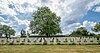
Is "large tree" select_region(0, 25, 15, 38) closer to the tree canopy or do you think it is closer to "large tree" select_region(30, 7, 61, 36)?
the tree canopy

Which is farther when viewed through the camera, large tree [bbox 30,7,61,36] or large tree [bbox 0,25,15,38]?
large tree [bbox 0,25,15,38]

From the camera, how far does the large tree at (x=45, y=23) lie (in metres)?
53.2

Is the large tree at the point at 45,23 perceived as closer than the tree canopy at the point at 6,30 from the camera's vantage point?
Yes

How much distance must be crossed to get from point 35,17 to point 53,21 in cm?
608

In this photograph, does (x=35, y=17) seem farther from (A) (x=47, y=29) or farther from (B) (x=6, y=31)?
(B) (x=6, y=31)

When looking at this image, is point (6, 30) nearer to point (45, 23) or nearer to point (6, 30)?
point (6, 30)

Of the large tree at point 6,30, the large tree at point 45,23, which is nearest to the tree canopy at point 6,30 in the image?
the large tree at point 6,30

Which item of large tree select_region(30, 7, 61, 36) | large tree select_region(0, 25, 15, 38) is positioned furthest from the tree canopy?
large tree select_region(30, 7, 61, 36)

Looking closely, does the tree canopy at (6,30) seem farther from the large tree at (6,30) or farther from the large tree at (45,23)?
the large tree at (45,23)

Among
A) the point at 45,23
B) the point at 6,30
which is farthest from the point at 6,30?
the point at 45,23

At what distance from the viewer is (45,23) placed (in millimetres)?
53469

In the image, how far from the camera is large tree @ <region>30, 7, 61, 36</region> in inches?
2095

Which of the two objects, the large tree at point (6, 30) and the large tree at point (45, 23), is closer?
the large tree at point (45, 23)

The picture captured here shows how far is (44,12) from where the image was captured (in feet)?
182
